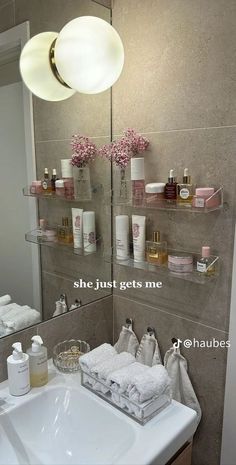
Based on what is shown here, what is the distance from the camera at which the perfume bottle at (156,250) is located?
1270mm

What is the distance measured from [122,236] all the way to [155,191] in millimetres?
249

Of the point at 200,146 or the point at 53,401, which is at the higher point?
the point at 200,146

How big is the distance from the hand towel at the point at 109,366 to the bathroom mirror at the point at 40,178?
308 mm

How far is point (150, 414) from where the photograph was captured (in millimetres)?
990

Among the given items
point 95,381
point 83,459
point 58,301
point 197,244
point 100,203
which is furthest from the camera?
point 100,203

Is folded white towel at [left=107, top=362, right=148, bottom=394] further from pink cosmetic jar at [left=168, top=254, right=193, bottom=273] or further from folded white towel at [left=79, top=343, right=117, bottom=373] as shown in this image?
pink cosmetic jar at [left=168, top=254, right=193, bottom=273]

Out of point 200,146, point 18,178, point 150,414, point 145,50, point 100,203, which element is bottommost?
point 150,414

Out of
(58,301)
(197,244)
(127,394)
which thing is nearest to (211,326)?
(197,244)

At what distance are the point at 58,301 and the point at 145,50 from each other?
992mm

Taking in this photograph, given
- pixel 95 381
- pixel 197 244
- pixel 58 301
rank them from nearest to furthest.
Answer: pixel 95 381
pixel 197 244
pixel 58 301

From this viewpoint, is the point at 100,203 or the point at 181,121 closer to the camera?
the point at 181,121

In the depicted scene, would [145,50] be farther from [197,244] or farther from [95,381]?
[95,381]

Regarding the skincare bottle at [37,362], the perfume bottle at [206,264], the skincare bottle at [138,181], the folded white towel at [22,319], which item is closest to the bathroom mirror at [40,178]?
the folded white towel at [22,319]

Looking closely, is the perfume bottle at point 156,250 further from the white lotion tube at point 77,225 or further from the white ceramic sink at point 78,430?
the white ceramic sink at point 78,430
